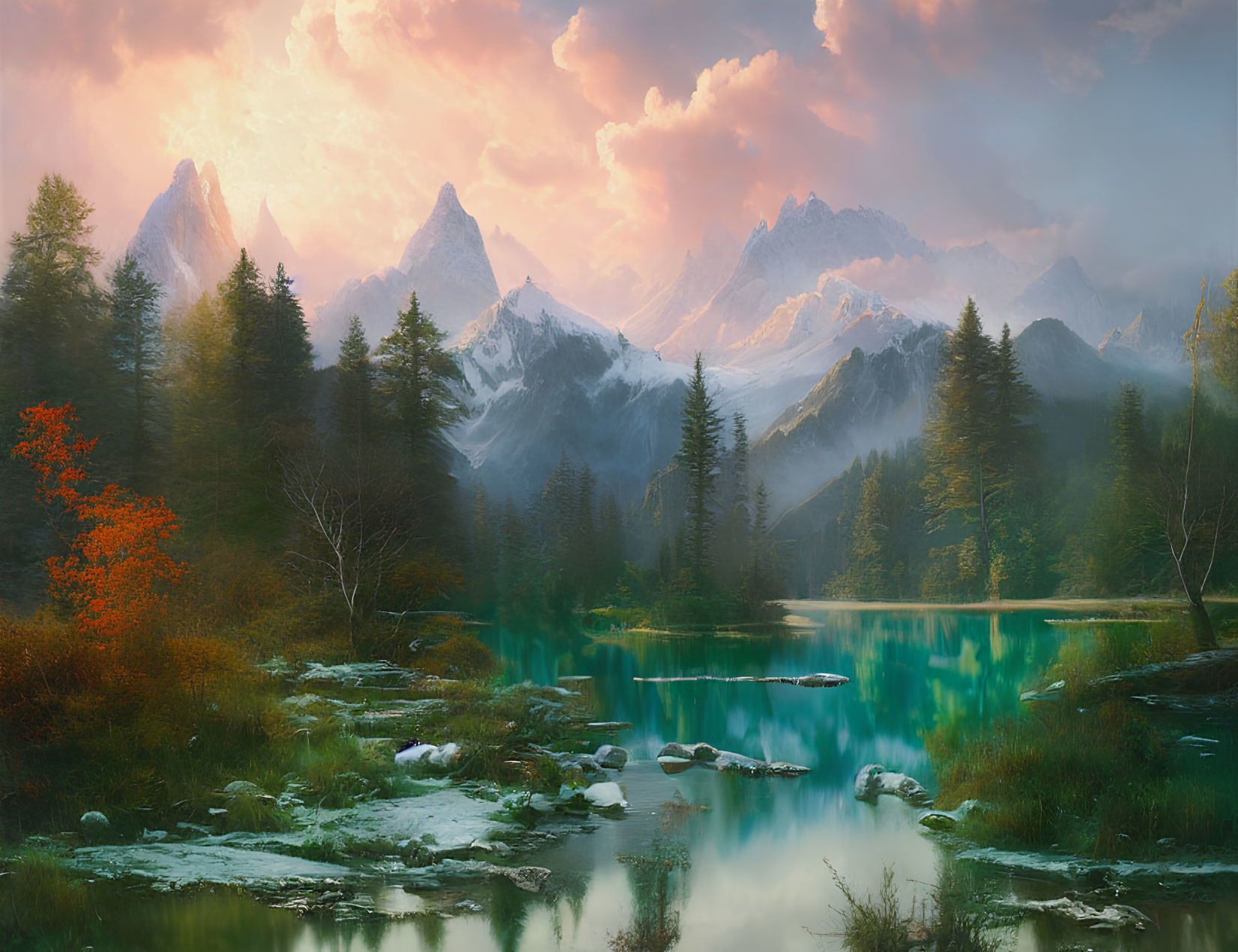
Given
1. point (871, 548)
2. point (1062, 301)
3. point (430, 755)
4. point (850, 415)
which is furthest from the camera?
point (850, 415)

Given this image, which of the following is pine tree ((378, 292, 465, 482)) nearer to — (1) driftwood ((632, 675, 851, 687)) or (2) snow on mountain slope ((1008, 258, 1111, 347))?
(1) driftwood ((632, 675, 851, 687))

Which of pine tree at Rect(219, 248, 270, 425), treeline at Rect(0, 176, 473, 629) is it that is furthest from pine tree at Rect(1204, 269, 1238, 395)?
pine tree at Rect(219, 248, 270, 425)

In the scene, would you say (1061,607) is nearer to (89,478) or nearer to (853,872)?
(853,872)

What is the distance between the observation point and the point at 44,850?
6.91m

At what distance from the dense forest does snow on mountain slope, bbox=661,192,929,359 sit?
38.7 metres

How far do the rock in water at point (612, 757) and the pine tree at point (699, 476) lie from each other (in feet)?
83.1

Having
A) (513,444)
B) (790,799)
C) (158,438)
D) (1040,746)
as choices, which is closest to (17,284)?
(158,438)

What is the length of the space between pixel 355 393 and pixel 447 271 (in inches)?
2670

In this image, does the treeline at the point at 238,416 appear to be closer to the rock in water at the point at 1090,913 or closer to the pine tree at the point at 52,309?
the pine tree at the point at 52,309

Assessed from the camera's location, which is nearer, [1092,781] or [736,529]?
[1092,781]

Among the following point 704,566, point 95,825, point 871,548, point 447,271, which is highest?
point 447,271

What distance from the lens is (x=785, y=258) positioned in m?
95.2

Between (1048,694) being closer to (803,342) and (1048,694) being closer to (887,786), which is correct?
(887,786)

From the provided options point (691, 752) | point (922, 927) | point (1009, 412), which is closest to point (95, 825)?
point (922, 927)
